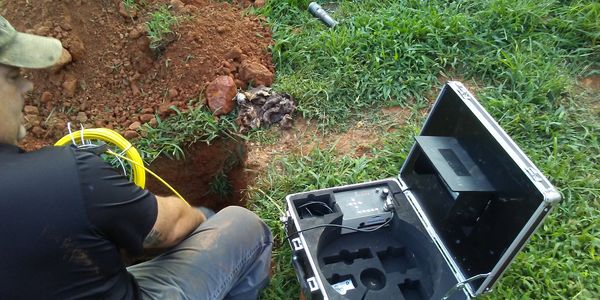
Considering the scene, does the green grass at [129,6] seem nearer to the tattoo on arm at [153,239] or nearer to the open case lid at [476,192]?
the tattoo on arm at [153,239]

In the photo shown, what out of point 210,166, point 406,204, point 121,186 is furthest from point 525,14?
point 121,186

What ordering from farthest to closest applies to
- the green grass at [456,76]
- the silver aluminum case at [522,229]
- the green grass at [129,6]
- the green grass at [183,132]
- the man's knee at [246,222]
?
the green grass at [129,6]
the green grass at [183,132]
the green grass at [456,76]
the man's knee at [246,222]
the silver aluminum case at [522,229]

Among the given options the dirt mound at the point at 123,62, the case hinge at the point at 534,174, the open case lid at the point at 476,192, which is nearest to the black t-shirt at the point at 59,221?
the open case lid at the point at 476,192

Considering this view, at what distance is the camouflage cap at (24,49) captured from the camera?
1453 millimetres

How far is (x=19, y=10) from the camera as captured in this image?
3.03 m

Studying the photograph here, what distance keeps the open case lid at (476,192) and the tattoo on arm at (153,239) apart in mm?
1031

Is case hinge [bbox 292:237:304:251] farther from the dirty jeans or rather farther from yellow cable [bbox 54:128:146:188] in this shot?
yellow cable [bbox 54:128:146:188]

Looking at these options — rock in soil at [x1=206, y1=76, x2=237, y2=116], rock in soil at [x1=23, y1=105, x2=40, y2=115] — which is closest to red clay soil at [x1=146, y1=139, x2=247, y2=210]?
rock in soil at [x1=206, y1=76, x2=237, y2=116]

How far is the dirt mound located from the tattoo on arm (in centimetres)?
113

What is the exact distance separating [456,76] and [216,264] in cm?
189

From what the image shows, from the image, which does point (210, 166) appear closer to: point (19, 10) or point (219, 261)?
point (219, 261)

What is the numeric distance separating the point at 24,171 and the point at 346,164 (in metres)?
1.62

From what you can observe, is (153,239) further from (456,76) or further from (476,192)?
(456,76)

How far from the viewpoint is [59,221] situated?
4.30ft
